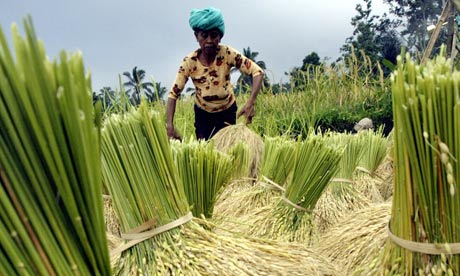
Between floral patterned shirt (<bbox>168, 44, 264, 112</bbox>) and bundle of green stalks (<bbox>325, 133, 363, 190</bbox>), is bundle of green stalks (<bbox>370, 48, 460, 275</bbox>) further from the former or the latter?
floral patterned shirt (<bbox>168, 44, 264, 112</bbox>)

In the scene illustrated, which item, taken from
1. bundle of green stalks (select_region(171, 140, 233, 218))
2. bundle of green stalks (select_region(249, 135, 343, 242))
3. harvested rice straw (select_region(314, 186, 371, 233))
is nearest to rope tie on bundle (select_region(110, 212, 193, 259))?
bundle of green stalks (select_region(171, 140, 233, 218))

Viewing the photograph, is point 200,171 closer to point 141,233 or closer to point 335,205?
point 141,233

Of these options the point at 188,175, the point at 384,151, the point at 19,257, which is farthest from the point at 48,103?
the point at 384,151

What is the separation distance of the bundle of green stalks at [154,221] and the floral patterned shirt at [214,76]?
280 cm

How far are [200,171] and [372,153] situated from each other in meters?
1.67

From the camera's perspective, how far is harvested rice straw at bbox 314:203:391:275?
1.33m

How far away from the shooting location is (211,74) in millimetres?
4000

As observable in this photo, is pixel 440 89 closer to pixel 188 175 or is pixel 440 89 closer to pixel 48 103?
pixel 48 103

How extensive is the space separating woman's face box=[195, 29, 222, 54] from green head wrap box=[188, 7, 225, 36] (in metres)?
0.03

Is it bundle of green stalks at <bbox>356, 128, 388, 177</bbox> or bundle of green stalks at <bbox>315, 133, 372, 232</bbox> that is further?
bundle of green stalks at <bbox>356, 128, 388, 177</bbox>

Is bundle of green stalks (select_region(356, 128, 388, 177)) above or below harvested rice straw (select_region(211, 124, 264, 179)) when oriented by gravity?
below

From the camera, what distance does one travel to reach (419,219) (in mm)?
979

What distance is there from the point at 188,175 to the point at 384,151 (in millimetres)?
1740

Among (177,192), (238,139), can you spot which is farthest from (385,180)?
(177,192)
